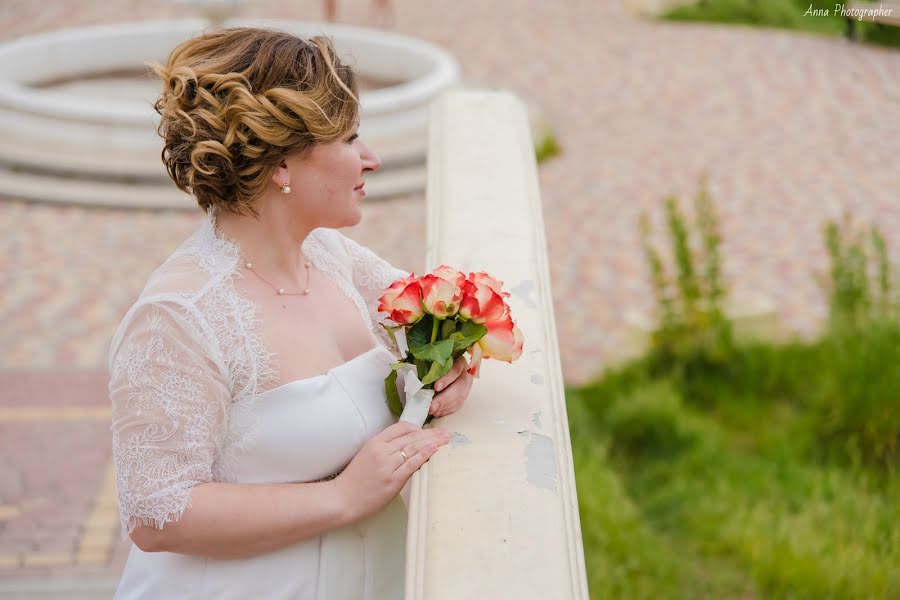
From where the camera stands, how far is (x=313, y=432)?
6.34ft

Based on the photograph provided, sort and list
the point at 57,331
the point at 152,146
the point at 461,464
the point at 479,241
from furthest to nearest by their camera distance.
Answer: the point at 152,146, the point at 57,331, the point at 479,241, the point at 461,464

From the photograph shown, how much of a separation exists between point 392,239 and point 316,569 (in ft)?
18.1

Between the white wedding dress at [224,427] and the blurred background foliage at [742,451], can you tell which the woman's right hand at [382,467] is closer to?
the white wedding dress at [224,427]

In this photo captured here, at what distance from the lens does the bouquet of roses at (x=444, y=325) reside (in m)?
1.75

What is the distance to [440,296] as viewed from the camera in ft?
5.76

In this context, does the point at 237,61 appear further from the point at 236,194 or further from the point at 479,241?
the point at 479,241

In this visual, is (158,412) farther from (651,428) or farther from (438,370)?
(651,428)

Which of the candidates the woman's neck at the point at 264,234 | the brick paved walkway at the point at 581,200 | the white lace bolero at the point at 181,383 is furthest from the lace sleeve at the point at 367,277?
the brick paved walkway at the point at 581,200

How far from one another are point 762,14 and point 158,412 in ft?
46.6

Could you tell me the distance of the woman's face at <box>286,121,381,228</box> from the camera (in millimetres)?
1934

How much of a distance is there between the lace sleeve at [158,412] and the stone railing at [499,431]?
1.34 feet

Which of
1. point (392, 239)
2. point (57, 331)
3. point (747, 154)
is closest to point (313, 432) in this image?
point (57, 331)

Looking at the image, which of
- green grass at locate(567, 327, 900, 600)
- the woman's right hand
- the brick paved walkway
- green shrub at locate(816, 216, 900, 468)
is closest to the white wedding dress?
the woman's right hand

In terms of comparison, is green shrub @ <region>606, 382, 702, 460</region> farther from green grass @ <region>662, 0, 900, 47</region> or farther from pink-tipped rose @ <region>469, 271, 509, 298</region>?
green grass @ <region>662, 0, 900, 47</region>
